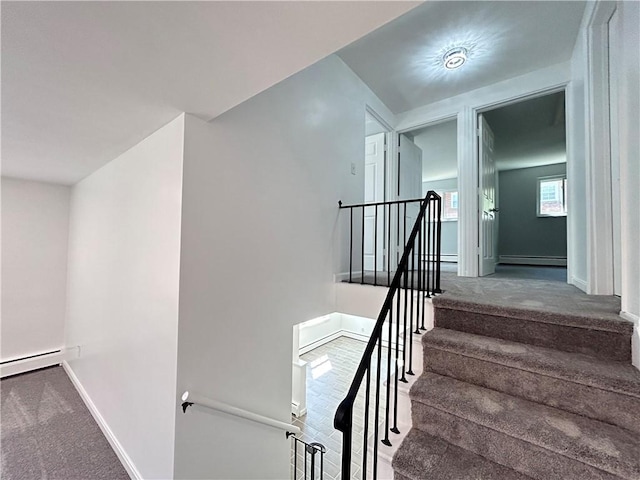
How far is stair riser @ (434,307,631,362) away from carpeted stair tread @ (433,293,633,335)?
0.08 ft

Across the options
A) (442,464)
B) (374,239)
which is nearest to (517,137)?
(374,239)

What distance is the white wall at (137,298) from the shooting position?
1.70 m

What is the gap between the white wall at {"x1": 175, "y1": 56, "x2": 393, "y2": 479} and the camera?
1718 millimetres

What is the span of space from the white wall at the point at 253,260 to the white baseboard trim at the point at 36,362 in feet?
8.20

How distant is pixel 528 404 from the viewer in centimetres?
132

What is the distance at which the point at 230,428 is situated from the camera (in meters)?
1.91

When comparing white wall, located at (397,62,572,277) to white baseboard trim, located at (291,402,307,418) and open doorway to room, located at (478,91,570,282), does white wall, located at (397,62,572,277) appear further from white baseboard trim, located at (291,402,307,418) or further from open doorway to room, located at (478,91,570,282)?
white baseboard trim, located at (291,402,307,418)

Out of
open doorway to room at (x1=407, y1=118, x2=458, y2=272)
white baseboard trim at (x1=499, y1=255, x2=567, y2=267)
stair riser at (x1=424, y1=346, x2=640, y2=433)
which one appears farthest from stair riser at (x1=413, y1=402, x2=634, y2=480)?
white baseboard trim at (x1=499, y1=255, x2=567, y2=267)

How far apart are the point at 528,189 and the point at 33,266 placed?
970cm

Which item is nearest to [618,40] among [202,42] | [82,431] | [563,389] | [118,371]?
[563,389]

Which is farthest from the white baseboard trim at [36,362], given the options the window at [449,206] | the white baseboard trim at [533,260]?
the white baseboard trim at [533,260]

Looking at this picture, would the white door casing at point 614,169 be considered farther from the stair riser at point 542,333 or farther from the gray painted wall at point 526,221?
the gray painted wall at point 526,221

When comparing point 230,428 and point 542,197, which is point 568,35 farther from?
point 542,197

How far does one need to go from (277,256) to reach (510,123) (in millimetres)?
4609
